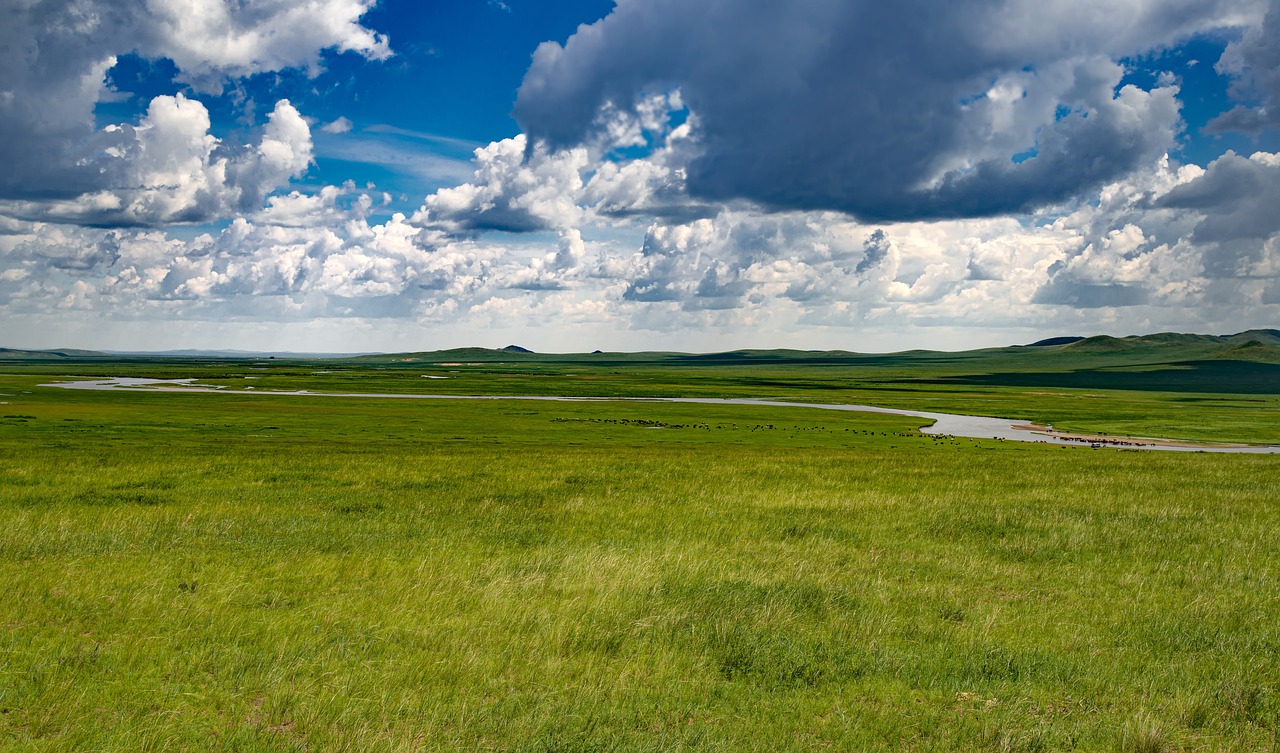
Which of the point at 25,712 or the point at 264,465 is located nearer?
the point at 25,712

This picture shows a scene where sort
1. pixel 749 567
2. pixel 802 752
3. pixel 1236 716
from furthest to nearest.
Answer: pixel 749 567, pixel 1236 716, pixel 802 752

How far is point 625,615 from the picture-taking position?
11.4 metres

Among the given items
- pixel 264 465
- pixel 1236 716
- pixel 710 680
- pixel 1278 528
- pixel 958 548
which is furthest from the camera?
pixel 264 465

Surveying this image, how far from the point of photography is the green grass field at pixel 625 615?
809 cm

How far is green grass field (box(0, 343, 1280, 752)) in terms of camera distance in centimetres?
809

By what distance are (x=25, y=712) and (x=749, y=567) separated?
10.5 meters

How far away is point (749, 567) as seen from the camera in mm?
14328

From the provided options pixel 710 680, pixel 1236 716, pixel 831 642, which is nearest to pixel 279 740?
pixel 710 680

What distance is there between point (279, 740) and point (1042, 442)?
68.7 m

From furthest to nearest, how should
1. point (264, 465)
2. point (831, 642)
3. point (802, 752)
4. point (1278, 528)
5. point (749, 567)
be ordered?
point (264, 465) < point (1278, 528) < point (749, 567) < point (831, 642) < point (802, 752)

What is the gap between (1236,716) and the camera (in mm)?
8523

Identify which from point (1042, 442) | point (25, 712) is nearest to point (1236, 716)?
point (25, 712)

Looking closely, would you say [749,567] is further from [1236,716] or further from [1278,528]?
[1278,528]

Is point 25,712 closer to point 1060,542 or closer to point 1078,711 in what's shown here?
point 1078,711
